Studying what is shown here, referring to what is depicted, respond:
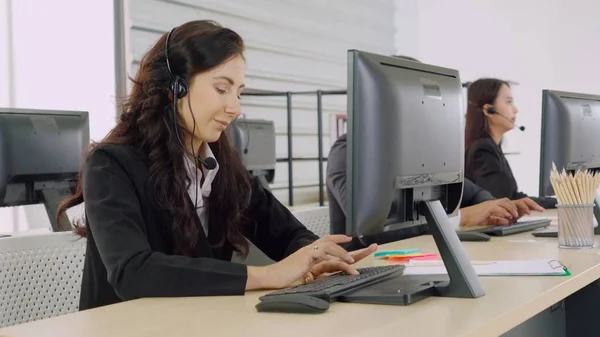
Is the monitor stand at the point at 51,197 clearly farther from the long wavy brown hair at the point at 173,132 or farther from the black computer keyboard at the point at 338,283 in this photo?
the black computer keyboard at the point at 338,283

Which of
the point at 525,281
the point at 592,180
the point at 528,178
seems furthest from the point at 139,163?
the point at 528,178

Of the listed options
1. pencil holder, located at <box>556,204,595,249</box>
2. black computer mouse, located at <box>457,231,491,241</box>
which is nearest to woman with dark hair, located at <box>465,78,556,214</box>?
black computer mouse, located at <box>457,231,491,241</box>

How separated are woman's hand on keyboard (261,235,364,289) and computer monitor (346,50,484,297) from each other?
0.15 m

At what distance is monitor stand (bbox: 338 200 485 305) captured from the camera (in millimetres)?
1248

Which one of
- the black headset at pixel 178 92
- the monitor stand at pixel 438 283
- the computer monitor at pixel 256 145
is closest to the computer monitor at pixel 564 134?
the monitor stand at pixel 438 283

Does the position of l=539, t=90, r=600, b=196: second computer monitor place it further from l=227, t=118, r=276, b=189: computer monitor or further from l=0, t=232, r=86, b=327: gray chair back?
l=227, t=118, r=276, b=189: computer monitor

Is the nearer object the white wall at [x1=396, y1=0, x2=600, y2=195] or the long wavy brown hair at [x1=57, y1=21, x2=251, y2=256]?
the long wavy brown hair at [x1=57, y1=21, x2=251, y2=256]

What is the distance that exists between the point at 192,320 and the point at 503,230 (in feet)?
4.29

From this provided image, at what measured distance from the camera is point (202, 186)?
1.70 m

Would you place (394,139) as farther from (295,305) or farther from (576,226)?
(576,226)

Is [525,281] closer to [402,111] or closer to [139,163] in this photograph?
[402,111]

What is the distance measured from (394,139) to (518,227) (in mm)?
1140

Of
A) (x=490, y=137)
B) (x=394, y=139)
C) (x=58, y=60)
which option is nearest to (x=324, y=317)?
(x=394, y=139)

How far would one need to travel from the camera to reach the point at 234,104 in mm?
1633
